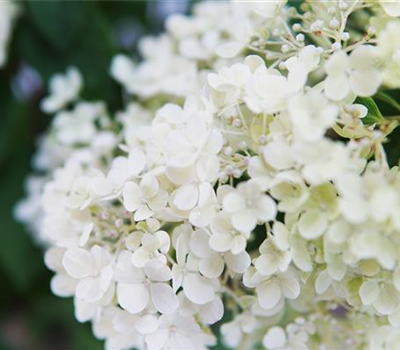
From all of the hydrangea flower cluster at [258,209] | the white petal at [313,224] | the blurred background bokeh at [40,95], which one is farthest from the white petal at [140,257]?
the blurred background bokeh at [40,95]

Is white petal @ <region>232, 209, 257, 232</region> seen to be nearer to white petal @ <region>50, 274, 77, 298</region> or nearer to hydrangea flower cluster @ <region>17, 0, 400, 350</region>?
hydrangea flower cluster @ <region>17, 0, 400, 350</region>

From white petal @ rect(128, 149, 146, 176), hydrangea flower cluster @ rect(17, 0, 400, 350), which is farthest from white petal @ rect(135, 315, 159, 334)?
white petal @ rect(128, 149, 146, 176)

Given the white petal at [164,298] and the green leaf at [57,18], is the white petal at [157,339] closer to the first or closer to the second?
the white petal at [164,298]

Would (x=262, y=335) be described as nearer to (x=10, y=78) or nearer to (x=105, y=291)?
(x=105, y=291)

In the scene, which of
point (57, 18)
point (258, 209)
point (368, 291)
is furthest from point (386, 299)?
point (57, 18)

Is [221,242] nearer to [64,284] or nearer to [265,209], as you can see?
[265,209]

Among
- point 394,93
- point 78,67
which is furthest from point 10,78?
point 394,93
